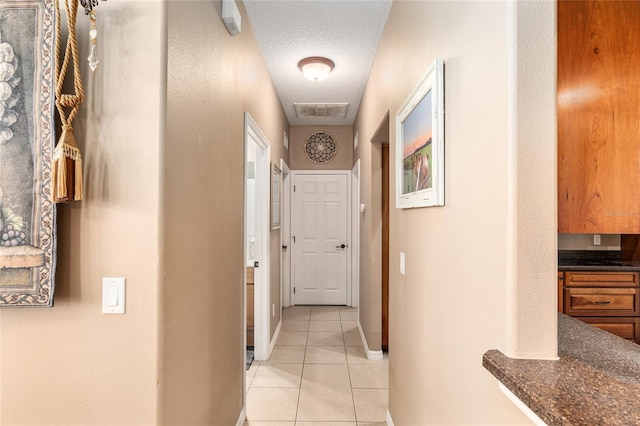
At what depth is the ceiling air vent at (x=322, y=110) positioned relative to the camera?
3.73 meters

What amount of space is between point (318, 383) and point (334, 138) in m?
3.22

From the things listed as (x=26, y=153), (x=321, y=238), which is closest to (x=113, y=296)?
(x=26, y=153)

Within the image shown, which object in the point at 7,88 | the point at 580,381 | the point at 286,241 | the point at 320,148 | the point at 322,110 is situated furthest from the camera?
the point at 320,148

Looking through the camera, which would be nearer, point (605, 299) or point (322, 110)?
point (605, 299)

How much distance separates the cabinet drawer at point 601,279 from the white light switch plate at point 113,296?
282 centimetres

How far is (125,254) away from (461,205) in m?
1.15

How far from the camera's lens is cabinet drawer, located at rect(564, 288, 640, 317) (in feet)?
7.60

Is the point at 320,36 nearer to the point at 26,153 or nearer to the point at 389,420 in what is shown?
the point at 26,153

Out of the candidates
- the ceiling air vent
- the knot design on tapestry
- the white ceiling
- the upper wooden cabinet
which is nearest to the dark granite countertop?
the upper wooden cabinet

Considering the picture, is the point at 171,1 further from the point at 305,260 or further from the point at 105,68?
the point at 305,260

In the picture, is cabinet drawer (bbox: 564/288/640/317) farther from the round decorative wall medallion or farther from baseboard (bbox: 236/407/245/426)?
the round decorative wall medallion

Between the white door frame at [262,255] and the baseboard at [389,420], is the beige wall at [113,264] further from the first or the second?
the white door frame at [262,255]

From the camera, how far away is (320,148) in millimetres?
4617

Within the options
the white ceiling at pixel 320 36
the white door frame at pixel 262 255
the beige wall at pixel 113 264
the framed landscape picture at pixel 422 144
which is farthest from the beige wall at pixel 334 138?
the beige wall at pixel 113 264
